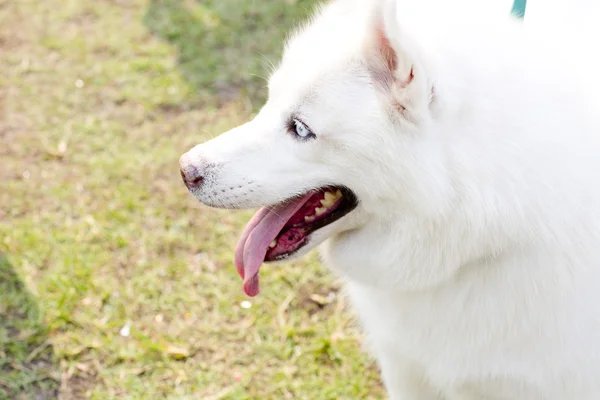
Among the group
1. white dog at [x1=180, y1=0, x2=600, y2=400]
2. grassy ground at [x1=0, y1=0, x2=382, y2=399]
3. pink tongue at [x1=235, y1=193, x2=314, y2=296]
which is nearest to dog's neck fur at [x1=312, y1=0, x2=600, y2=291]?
white dog at [x1=180, y1=0, x2=600, y2=400]

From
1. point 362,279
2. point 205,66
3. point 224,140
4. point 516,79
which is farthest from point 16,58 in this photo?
point 516,79

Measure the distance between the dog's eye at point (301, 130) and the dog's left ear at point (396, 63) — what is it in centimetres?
23

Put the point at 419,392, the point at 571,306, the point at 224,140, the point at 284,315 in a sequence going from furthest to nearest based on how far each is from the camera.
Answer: the point at 284,315
the point at 419,392
the point at 224,140
the point at 571,306

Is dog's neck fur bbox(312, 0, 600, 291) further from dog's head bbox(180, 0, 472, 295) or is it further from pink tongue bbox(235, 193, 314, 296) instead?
pink tongue bbox(235, 193, 314, 296)

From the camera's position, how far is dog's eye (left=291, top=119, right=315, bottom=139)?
6.06 feet

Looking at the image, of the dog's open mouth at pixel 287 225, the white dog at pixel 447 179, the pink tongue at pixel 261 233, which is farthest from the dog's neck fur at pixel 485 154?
the pink tongue at pixel 261 233

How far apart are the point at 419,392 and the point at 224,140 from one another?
1114mm

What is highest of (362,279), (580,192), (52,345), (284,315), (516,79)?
(516,79)

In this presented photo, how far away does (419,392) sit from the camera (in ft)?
7.77

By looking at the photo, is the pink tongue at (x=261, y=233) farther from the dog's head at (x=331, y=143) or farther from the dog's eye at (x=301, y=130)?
the dog's eye at (x=301, y=130)

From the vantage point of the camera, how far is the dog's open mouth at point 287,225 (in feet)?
6.42

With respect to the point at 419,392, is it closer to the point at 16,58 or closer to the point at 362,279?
the point at 362,279

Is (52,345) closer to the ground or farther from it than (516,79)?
closer to the ground

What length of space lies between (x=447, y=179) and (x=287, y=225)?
1.87ft
